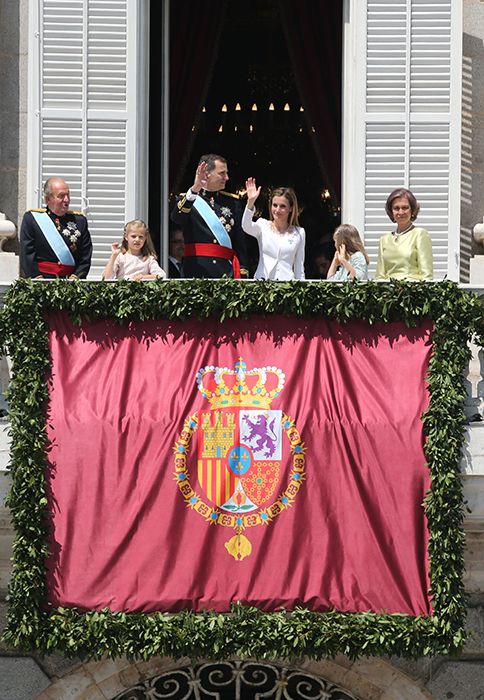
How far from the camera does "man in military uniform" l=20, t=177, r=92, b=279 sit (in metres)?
12.5

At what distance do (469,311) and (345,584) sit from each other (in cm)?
190

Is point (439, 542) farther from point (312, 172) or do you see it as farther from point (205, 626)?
point (312, 172)

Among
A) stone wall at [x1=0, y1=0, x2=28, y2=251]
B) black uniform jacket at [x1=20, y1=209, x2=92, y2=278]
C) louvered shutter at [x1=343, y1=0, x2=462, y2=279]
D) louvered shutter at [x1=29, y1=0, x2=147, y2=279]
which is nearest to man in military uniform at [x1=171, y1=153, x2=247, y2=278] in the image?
black uniform jacket at [x1=20, y1=209, x2=92, y2=278]

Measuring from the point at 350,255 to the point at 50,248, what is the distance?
2.05 metres

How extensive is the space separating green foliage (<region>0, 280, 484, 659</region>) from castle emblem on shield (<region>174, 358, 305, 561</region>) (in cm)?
58

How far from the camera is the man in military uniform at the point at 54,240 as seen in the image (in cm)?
1247

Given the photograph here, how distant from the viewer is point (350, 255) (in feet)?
40.4

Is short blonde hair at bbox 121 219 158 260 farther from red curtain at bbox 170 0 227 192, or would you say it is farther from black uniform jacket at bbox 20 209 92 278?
red curtain at bbox 170 0 227 192

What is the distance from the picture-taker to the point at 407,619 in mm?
11398

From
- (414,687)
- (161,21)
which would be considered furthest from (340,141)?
(414,687)

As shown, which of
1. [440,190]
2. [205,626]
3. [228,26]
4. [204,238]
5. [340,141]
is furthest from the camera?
[228,26]

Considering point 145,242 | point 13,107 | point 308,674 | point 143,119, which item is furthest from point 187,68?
point 308,674

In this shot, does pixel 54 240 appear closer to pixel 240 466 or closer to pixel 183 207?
pixel 183 207

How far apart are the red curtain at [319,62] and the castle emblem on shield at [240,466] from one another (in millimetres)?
5176
